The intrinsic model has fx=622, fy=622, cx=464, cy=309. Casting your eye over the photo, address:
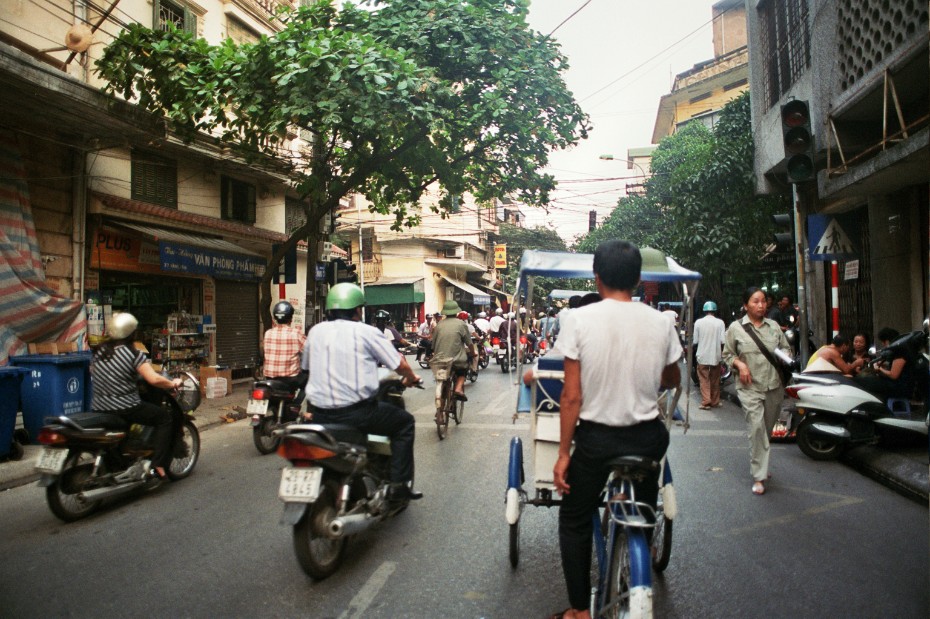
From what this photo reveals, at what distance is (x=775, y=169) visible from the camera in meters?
12.7

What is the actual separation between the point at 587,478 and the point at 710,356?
855 centimetres

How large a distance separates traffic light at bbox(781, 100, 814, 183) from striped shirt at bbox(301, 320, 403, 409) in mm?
5624

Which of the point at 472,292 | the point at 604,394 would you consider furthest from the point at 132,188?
the point at 472,292

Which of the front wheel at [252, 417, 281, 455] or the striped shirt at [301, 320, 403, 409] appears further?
the front wheel at [252, 417, 281, 455]

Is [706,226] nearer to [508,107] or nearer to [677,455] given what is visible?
[508,107]

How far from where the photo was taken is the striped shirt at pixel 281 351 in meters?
7.30

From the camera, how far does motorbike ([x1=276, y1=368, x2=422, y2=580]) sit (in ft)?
11.5

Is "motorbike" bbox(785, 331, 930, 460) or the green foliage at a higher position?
the green foliage

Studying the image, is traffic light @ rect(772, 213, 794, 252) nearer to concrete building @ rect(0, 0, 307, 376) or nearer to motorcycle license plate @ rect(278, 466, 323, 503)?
motorcycle license plate @ rect(278, 466, 323, 503)

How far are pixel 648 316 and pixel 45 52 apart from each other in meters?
10.7

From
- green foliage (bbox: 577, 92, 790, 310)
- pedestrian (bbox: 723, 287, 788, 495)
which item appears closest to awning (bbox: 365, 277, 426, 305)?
green foliage (bbox: 577, 92, 790, 310)

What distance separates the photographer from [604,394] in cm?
257

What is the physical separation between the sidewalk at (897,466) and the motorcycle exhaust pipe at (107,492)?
6.55 meters

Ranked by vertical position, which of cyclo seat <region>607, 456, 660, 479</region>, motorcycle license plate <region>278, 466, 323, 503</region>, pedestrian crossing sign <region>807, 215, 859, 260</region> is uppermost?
pedestrian crossing sign <region>807, 215, 859, 260</region>
